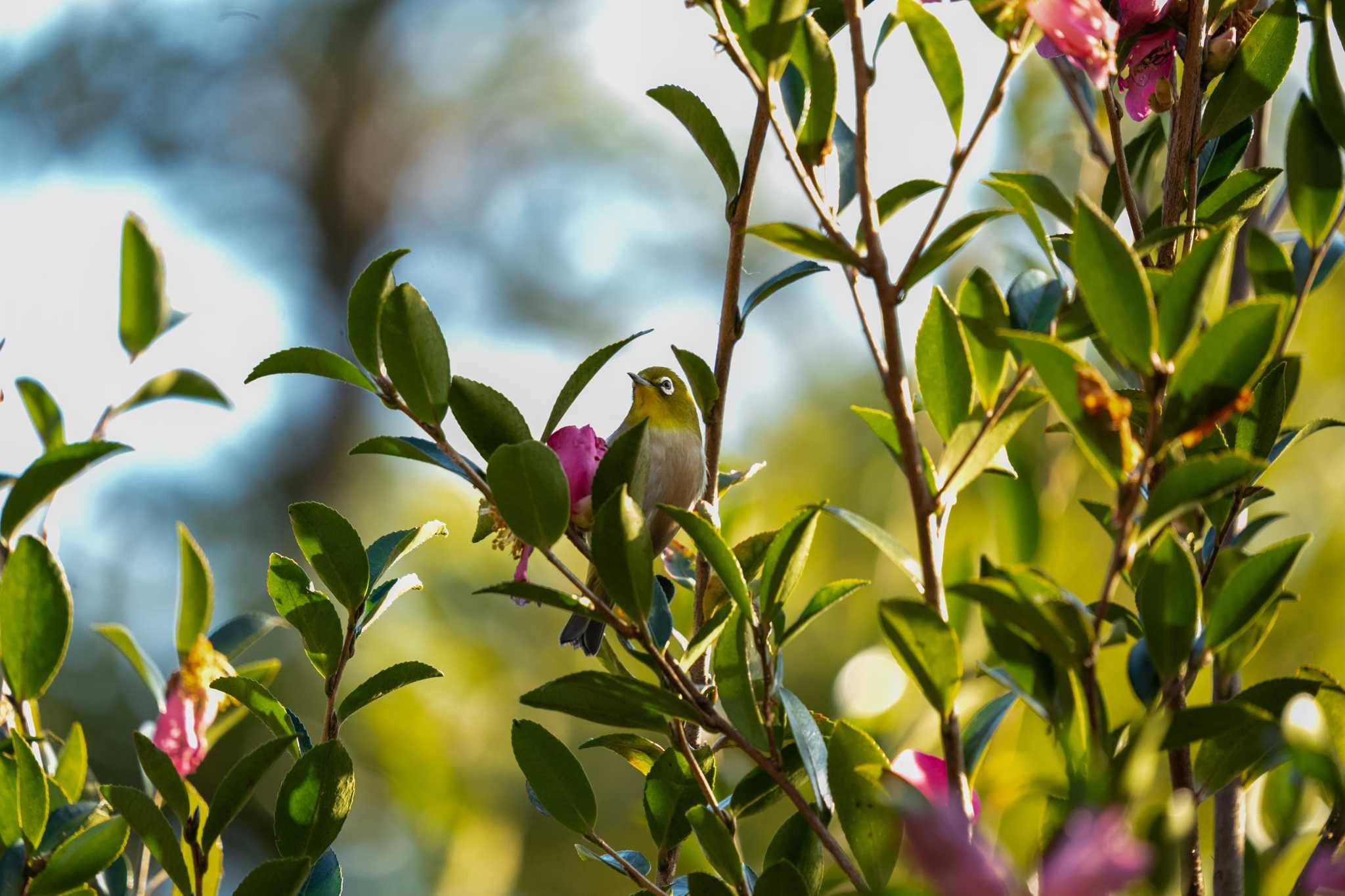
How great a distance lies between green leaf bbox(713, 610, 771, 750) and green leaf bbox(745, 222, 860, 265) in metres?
0.19

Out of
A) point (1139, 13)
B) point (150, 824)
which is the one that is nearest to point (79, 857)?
point (150, 824)

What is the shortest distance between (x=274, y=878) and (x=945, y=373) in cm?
39

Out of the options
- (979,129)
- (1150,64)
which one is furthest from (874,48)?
(1150,64)

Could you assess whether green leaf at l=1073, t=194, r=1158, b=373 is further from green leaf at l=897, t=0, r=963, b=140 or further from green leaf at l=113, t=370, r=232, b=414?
green leaf at l=113, t=370, r=232, b=414

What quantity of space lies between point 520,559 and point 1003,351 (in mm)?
340

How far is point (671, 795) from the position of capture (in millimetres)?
625

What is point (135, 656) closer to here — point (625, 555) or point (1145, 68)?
point (625, 555)

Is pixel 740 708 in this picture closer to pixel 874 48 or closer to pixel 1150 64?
pixel 874 48

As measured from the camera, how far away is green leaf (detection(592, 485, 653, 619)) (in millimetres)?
498

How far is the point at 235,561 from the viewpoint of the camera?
4242 millimetres

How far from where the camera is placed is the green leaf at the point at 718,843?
1.77 ft

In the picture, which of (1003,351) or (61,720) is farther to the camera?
(61,720)

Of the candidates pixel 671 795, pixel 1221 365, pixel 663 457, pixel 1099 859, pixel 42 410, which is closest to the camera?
pixel 1099 859

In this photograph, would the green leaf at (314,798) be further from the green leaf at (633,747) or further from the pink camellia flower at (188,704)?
the pink camellia flower at (188,704)
